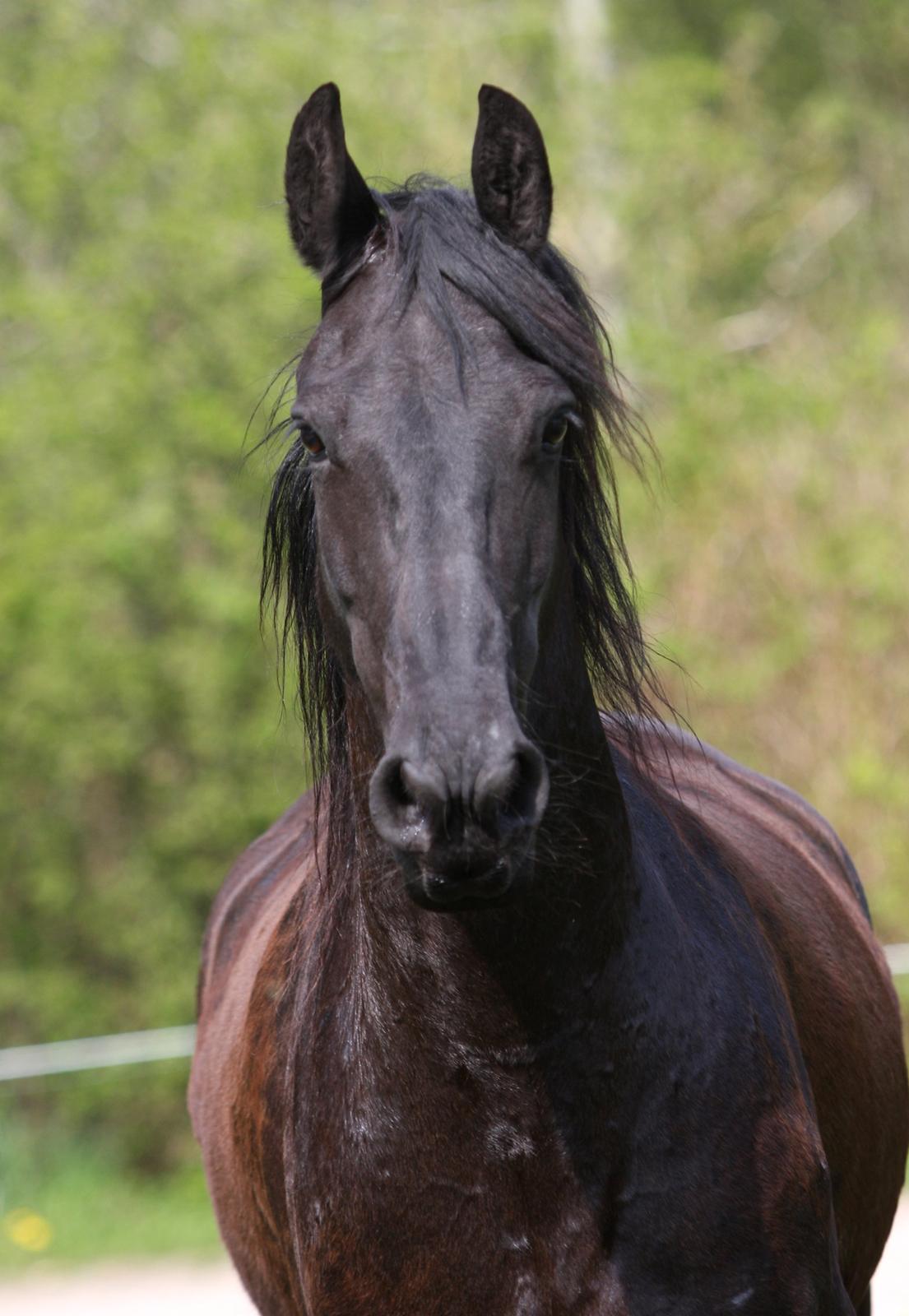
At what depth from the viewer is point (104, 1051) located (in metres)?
12.7

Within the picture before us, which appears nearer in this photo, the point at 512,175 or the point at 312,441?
the point at 312,441

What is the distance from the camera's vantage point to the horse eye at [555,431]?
2.38 metres

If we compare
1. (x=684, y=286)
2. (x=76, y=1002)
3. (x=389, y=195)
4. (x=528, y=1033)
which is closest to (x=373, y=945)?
(x=528, y=1033)

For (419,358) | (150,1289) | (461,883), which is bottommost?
(150,1289)

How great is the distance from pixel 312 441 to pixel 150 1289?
6.89 meters

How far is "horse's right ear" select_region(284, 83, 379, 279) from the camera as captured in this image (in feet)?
8.32

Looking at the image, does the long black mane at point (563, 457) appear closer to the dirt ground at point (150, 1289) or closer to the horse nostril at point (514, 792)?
the horse nostril at point (514, 792)

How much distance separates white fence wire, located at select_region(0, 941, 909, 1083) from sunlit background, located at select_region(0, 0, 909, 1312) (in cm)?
24

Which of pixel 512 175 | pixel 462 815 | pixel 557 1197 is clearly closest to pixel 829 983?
pixel 557 1197

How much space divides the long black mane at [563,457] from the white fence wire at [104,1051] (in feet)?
18.3

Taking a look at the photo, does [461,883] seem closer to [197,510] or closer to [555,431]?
[555,431]

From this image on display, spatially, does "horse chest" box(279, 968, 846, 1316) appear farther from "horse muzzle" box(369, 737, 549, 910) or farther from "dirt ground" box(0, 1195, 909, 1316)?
"dirt ground" box(0, 1195, 909, 1316)

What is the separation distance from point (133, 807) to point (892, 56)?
1409cm

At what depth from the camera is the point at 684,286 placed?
1830 centimetres
